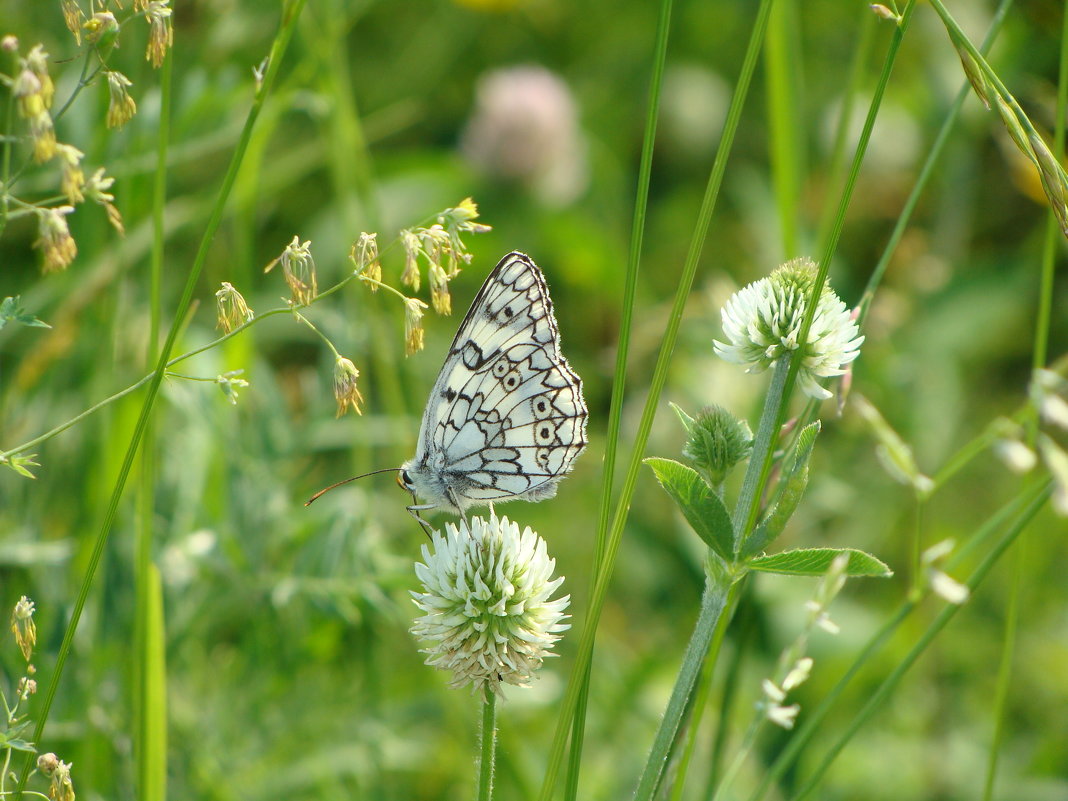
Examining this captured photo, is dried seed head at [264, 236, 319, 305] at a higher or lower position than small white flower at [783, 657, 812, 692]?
higher

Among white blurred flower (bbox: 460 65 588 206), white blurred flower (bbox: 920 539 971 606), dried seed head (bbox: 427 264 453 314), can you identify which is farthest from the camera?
white blurred flower (bbox: 460 65 588 206)

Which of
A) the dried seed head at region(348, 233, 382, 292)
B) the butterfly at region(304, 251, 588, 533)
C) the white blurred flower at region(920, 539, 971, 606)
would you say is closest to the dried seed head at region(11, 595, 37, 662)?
the dried seed head at region(348, 233, 382, 292)

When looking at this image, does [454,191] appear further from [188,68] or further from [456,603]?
[456,603]

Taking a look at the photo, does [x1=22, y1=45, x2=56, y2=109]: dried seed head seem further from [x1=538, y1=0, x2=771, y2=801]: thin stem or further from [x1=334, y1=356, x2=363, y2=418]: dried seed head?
[x1=538, y1=0, x2=771, y2=801]: thin stem

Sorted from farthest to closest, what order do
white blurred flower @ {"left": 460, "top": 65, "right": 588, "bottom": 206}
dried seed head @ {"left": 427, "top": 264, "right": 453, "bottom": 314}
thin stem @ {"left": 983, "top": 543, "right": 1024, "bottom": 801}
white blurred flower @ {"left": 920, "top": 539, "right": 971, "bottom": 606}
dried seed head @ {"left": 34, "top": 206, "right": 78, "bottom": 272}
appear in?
white blurred flower @ {"left": 460, "top": 65, "right": 588, "bottom": 206} < thin stem @ {"left": 983, "top": 543, "right": 1024, "bottom": 801} < dried seed head @ {"left": 427, "top": 264, "right": 453, "bottom": 314} < dried seed head @ {"left": 34, "top": 206, "right": 78, "bottom": 272} < white blurred flower @ {"left": 920, "top": 539, "right": 971, "bottom": 606}

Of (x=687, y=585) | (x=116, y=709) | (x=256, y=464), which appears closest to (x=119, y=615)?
(x=116, y=709)

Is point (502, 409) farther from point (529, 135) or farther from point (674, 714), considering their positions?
point (529, 135)

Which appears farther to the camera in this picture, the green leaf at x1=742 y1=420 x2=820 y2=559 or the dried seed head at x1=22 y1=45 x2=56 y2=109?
the green leaf at x1=742 y1=420 x2=820 y2=559
